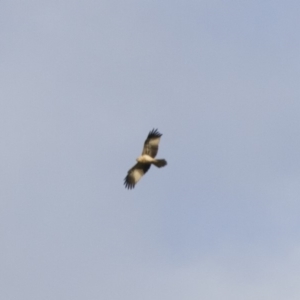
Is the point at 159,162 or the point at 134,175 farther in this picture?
the point at 134,175

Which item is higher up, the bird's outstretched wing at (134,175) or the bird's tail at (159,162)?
the bird's outstretched wing at (134,175)

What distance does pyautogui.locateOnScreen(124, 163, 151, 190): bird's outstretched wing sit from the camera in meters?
53.4

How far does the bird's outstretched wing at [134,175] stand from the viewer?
5344 centimetres

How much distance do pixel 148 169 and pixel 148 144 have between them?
1.58 metres

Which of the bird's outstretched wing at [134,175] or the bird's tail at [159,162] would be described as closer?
the bird's tail at [159,162]

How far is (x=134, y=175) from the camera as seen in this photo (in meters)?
54.2

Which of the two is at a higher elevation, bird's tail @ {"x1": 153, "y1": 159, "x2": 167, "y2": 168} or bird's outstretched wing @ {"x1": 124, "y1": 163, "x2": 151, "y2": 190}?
bird's outstretched wing @ {"x1": 124, "y1": 163, "x2": 151, "y2": 190}

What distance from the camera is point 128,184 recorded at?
54.1 metres

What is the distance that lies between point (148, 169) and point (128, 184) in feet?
5.22

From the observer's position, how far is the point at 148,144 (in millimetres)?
52312

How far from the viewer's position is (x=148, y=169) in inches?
2095

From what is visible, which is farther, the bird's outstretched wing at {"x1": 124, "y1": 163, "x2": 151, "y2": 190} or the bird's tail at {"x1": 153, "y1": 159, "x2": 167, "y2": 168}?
the bird's outstretched wing at {"x1": 124, "y1": 163, "x2": 151, "y2": 190}
